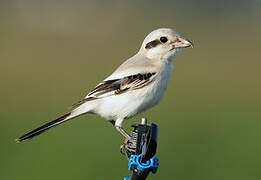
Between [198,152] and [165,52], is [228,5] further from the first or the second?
[165,52]

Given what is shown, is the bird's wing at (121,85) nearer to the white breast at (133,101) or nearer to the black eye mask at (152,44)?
the white breast at (133,101)

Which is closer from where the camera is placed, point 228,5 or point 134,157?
point 134,157

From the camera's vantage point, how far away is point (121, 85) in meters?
4.33

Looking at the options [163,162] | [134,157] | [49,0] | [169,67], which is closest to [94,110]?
[169,67]

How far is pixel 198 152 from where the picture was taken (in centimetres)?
698

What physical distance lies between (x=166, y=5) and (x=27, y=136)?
13.8 meters

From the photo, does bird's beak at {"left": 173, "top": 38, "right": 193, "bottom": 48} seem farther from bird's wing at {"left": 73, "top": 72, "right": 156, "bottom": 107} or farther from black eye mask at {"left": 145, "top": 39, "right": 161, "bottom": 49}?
bird's wing at {"left": 73, "top": 72, "right": 156, "bottom": 107}

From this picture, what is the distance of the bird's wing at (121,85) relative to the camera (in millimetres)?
4285

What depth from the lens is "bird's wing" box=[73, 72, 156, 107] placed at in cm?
429

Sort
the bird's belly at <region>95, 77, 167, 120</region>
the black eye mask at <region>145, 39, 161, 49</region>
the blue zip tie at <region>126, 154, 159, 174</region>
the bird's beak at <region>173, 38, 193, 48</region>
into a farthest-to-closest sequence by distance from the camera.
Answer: the black eye mask at <region>145, 39, 161, 49</region>
the bird's beak at <region>173, 38, 193, 48</region>
the bird's belly at <region>95, 77, 167, 120</region>
the blue zip tie at <region>126, 154, 159, 174</region>

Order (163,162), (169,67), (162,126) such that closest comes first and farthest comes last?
(169,67)
(163,162)
(162,126)

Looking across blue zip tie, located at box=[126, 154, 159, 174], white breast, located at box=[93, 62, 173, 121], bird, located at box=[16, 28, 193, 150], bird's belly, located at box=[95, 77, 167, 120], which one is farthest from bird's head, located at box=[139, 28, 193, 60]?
blue zip tie, located at box=[126, 154, 159, 174]

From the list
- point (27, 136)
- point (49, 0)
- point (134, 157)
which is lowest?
point (134, 157)

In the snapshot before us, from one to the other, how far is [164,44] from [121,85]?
0.52 metres
